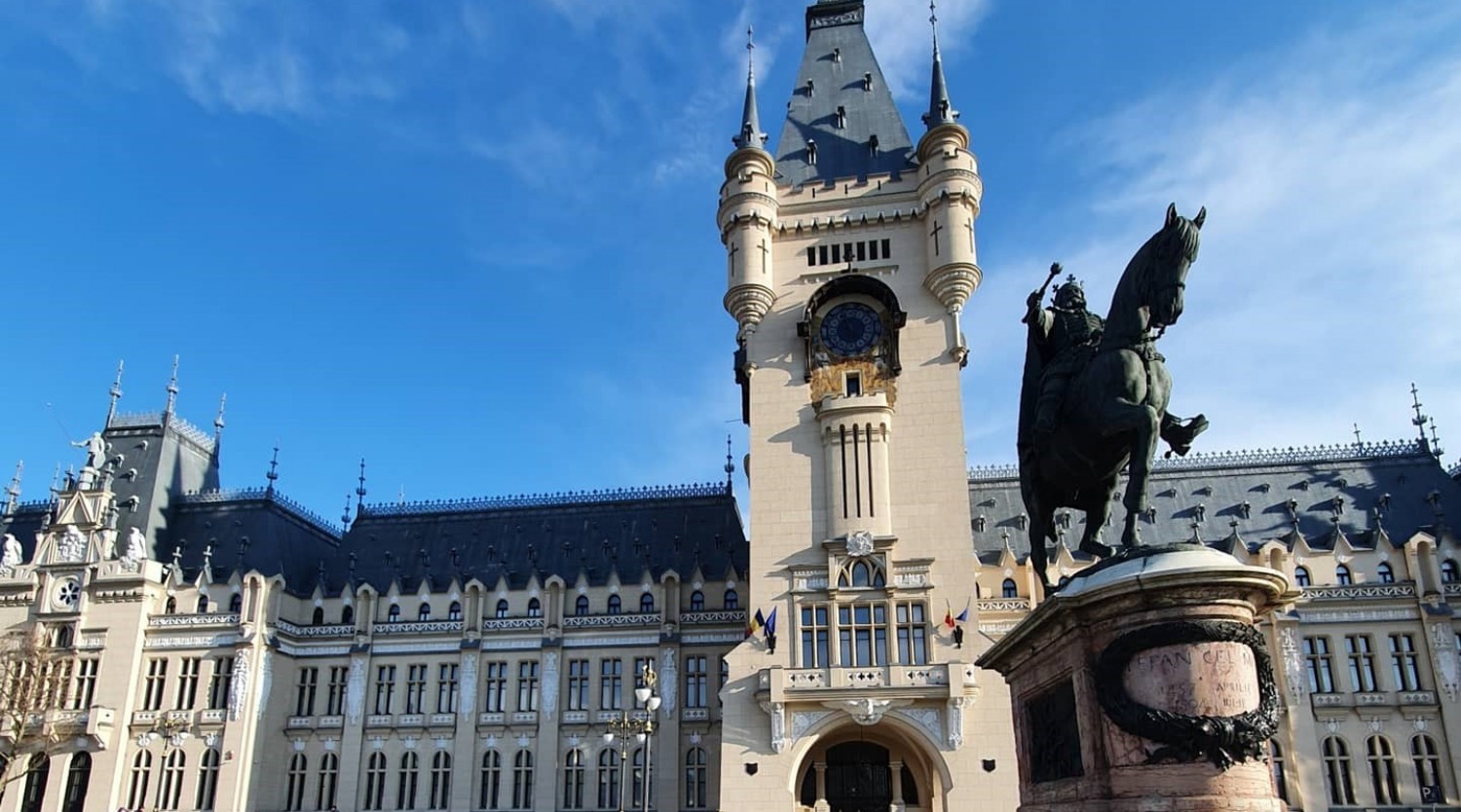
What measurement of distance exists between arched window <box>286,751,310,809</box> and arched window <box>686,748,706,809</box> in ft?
62.9

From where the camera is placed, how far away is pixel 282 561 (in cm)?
5925

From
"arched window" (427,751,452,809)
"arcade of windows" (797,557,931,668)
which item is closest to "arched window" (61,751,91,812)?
"arched window" (427,751,452,809)

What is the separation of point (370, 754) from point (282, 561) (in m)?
13.0

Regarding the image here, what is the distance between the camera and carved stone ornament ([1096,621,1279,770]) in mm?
10023

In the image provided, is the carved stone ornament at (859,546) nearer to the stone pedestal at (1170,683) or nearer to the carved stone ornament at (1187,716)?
the stone pedestal at (1170,683)

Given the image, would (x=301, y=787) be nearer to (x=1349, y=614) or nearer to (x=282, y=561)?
(x=282, y=561)

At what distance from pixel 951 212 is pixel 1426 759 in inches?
1206

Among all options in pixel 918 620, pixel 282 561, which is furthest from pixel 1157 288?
pixel 282 561

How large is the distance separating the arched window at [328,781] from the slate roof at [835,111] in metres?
36.0

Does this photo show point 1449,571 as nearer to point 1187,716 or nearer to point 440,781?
point 1187,716

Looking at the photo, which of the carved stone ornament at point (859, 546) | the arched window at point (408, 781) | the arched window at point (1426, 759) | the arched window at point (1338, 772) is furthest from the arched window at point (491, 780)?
the arched window at point (1426, 759)

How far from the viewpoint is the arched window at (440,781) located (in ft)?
168

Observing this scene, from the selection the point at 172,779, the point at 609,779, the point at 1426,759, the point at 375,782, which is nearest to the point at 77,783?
the point at 172,779

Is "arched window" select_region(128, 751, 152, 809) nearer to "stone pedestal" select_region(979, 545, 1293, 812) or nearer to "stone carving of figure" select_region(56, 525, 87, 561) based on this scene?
"stone carving of figure" select_region(56, 525, 87, 561)
